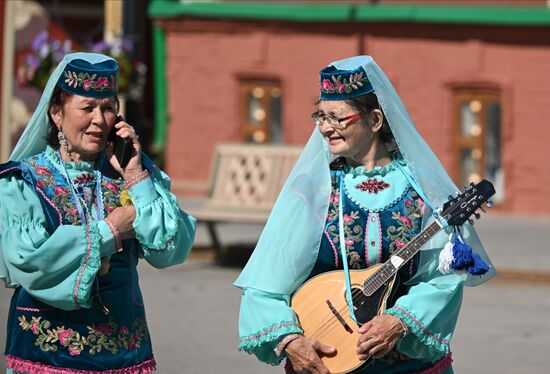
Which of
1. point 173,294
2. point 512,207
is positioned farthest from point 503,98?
point 173,294

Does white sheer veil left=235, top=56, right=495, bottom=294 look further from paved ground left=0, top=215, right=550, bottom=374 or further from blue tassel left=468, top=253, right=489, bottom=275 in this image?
paved ground left=0, top=215, right=550, bottom=374

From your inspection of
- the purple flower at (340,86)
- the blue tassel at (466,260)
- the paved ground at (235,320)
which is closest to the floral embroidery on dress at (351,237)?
the blue tassel at (466,260)

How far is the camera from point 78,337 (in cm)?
520

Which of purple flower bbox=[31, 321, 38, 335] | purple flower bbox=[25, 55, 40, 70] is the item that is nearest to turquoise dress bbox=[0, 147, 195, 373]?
purple flower bbox=[31, 321, 38, 335]

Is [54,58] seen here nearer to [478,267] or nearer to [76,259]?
[76,259]

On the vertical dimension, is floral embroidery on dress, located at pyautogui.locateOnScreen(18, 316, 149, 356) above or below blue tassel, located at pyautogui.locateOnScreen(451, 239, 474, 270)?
below

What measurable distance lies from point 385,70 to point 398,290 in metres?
14.5

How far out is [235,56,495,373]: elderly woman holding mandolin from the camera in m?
4.99

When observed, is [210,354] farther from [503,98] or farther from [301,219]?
[503,98]

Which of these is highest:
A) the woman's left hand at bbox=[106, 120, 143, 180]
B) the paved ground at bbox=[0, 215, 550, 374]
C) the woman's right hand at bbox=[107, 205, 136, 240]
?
the woman's left hand at bbox=[106, 120, 143, 180]

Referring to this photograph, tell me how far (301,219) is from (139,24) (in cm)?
1814

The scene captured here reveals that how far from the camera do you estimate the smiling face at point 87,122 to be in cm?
525

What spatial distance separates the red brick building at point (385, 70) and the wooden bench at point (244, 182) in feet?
10.6

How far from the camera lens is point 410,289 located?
16.9 ft
